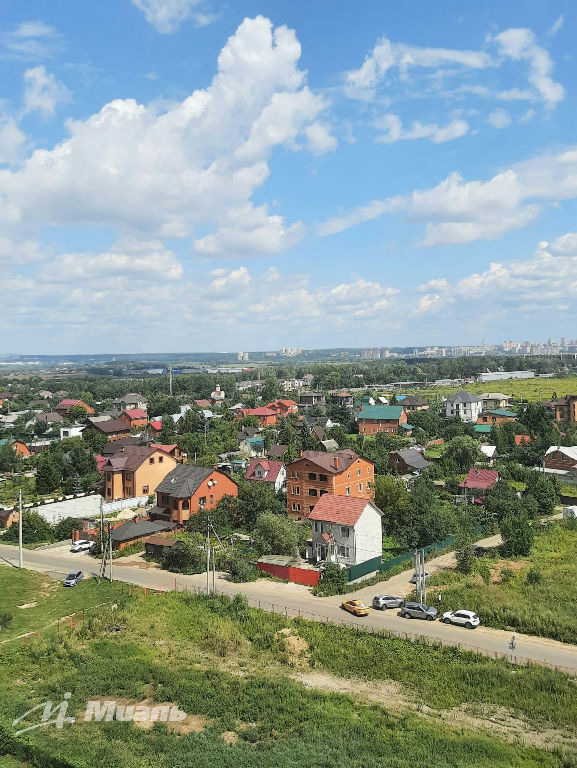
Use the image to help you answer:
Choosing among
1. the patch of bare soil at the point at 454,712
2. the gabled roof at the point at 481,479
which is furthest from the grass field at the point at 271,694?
the gabled roof at the point at 481,479

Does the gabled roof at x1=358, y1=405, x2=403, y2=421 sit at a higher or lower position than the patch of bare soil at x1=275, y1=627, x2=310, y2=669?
higher

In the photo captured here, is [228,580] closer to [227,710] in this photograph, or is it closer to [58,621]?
[58,621]

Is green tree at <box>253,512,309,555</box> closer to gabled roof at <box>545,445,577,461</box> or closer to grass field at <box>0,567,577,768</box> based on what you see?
grass field at <box>0,567,577,768</box>

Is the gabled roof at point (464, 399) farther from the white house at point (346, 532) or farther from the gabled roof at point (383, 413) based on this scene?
the white house at point (346, 532)

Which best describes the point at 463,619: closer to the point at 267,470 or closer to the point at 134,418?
the point at 267,470

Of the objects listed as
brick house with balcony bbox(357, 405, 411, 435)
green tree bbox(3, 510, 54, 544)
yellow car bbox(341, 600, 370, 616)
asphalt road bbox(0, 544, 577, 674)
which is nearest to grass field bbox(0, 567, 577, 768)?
asphalt road bbox(0, 544, 577, 674)

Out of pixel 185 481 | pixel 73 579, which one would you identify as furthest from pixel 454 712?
pixel 185 481

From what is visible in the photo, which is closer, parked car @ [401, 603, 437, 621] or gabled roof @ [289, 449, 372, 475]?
parked car @ [401, 603, 437, 621]

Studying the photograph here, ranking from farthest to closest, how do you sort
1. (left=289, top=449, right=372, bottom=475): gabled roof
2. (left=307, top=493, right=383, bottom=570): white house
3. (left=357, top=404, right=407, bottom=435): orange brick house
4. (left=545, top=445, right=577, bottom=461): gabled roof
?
(left=357, top=404, right=407, bottom=435): orange brick house < (left=545, top=445, right=577, bottom=461): gabled roof < (left=289, top=449, right=372, bottom=475): gabled roof < (left=307, top=493, right=383, bottom=570): white house

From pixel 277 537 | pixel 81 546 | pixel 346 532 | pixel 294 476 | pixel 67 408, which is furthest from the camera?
pixel 67 408
